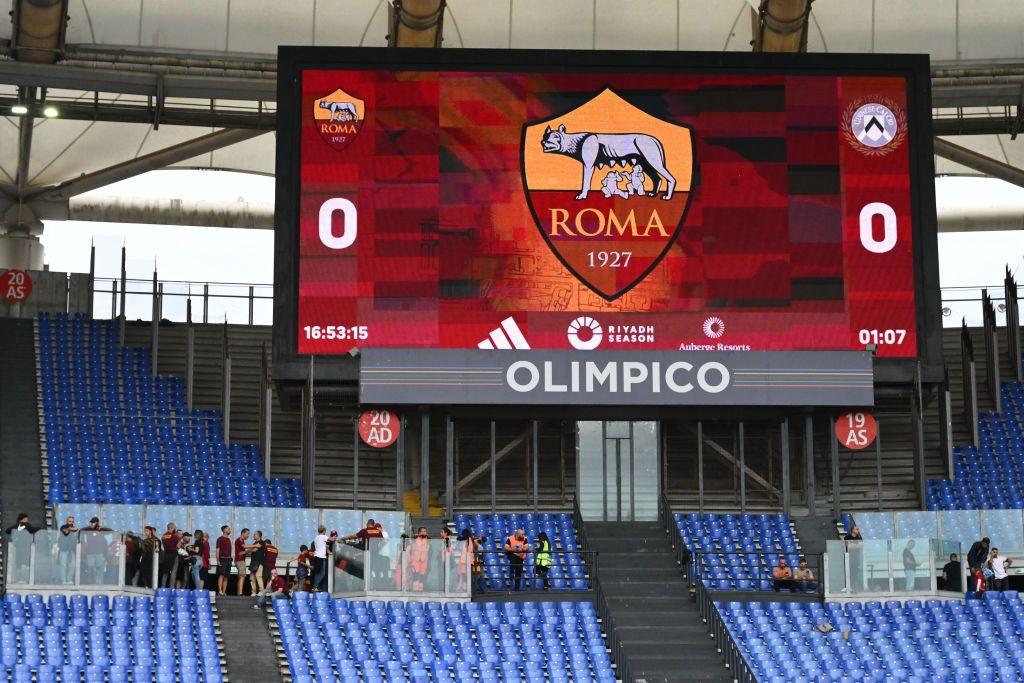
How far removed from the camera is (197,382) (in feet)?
119

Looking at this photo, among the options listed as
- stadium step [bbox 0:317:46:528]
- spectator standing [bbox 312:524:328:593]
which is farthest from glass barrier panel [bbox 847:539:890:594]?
stadium step [bbox 0:317:46:528]

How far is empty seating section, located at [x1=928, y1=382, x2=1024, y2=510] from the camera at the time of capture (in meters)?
33.0

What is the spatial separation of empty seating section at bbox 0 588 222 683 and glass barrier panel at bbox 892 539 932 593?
1073 centimetres

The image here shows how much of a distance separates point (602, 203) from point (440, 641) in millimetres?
8896

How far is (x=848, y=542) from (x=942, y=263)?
19.7 metres

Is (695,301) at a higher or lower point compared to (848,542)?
higher

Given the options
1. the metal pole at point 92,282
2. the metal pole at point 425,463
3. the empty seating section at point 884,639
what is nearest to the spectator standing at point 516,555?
the metal pole at point 425,463

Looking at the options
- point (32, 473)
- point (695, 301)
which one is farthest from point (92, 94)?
point (695, 301)

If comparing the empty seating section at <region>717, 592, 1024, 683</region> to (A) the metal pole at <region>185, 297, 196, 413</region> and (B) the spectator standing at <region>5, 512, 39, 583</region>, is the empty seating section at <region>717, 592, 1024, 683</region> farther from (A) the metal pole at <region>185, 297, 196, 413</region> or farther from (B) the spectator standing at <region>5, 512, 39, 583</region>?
(A) the metal pole at <region>185, 297, 196, 413</region>

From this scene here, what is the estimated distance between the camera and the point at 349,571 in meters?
26.2

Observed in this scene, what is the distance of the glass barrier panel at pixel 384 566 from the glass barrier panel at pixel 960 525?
9719 millimetres

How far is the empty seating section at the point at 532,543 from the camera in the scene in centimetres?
2820

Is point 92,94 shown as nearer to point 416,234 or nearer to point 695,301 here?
point 416,234

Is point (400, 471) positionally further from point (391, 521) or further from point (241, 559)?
point (241, 559)
